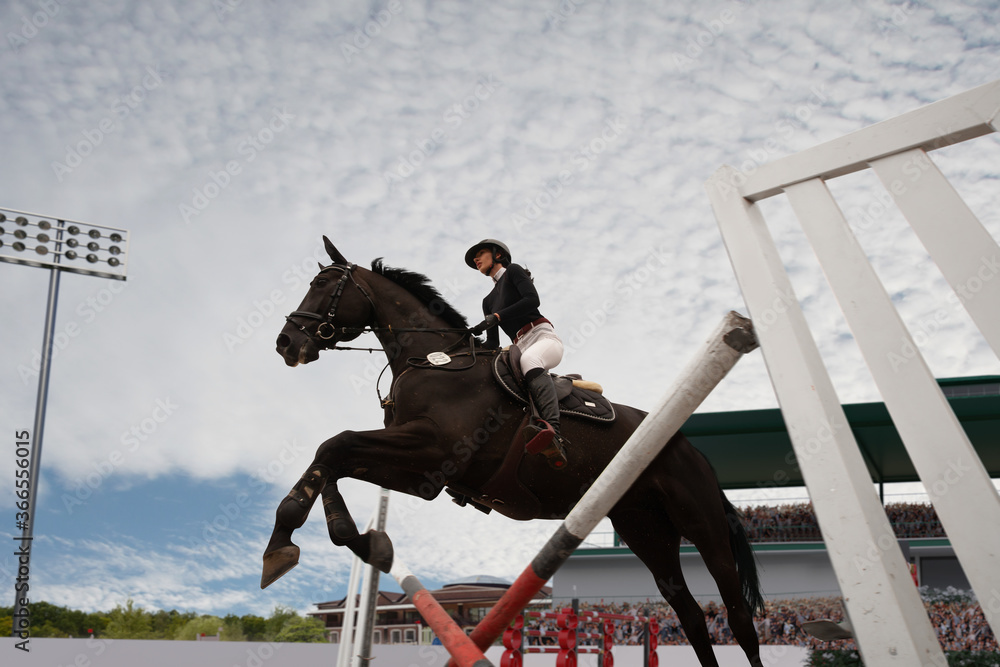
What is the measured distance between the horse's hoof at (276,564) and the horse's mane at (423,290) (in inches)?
76.0

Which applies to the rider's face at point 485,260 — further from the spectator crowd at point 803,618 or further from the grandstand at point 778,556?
the grandstand at point 778,556

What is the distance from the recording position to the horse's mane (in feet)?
16.1

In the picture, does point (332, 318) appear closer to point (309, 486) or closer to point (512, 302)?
point (512, 302)

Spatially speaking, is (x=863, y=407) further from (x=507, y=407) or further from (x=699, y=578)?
(x=507, y=407)

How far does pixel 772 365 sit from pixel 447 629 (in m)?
1.72

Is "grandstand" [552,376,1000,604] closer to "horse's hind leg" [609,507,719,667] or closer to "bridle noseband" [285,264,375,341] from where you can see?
"horse's hind leg" [609,507,719,667]

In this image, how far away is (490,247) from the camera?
4.96m

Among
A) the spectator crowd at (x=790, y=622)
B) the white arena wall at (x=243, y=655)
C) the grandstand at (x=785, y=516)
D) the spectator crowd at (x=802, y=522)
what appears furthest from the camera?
the spectator crowd at (x=802, y=522)

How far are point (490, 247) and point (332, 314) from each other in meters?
1.18

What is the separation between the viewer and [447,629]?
280 centimetres

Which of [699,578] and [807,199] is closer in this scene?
[807,199]

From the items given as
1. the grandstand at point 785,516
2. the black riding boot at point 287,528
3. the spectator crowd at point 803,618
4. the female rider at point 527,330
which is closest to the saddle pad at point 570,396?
the female rider at point 527,330

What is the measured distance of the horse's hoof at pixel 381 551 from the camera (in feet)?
11.4

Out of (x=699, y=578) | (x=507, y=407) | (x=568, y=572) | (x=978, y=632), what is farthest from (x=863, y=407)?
(x=507, y=407)
